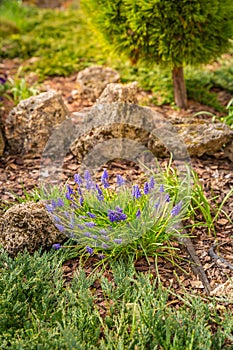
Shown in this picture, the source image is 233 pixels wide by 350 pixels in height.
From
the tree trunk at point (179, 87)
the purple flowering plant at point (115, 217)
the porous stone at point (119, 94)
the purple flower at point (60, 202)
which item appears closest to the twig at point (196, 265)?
the purple flowering plant at point (115, 217)

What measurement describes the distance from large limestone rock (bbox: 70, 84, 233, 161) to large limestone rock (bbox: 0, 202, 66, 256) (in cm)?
112

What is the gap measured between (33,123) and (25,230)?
1.47m

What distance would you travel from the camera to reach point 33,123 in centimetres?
443

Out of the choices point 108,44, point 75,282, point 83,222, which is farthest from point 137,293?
point 108,44

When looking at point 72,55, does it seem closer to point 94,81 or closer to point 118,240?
point 94,81

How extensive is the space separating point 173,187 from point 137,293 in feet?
2.88

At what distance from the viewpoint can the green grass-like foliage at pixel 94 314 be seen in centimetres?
245

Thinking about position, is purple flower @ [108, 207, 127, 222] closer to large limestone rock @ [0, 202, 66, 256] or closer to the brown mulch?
the brown mulch

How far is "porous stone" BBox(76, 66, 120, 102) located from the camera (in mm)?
5301

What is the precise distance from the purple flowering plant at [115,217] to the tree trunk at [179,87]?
6.55ft

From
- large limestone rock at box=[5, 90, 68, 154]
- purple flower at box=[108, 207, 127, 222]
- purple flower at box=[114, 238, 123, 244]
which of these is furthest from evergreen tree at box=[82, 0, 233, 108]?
purple flower at box=[114, 238, 123, 244]

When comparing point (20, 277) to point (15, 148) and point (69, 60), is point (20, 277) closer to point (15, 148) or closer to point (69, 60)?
point (15, 148)

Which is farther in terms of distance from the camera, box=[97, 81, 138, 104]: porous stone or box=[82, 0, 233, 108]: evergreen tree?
box=[82, 0, 233, 108]: evergreen tree

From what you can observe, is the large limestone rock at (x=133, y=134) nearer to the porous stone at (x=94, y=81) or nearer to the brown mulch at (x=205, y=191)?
the brown mulch at (x=205, y=191)
